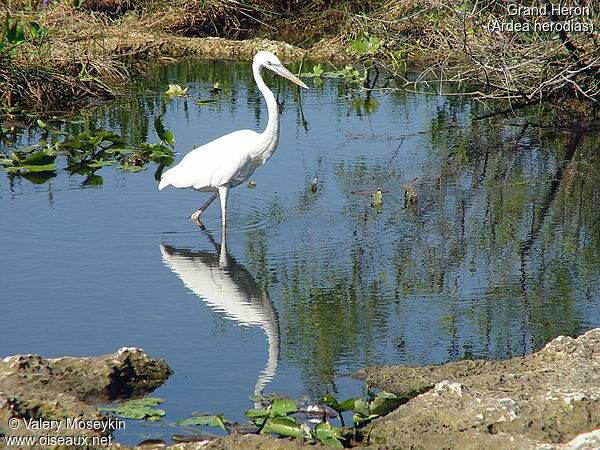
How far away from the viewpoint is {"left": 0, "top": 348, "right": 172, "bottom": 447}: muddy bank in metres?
4.43

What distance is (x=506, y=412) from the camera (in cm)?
432

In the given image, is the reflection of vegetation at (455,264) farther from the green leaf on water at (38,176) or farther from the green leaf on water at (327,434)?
the green leaf on water at (38,176)

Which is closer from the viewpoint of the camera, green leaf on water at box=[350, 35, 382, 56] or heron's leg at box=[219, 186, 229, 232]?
heron's leg at box=[219, 186, 229, 232]

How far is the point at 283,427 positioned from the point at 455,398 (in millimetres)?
739

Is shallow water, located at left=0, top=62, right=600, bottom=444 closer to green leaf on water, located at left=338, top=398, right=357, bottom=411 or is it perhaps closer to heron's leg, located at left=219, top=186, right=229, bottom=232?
heron's leg, located at left=219, top=186, right=229, bottom=232

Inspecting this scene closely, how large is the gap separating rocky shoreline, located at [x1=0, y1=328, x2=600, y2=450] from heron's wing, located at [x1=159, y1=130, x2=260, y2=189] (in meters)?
3.02

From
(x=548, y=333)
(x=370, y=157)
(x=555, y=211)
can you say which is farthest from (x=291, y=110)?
(x=548, y=333)

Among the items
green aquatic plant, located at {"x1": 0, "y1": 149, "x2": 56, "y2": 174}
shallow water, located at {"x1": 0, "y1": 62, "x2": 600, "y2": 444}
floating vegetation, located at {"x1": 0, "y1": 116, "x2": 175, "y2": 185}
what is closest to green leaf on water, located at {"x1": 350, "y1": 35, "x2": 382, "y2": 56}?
shallow water, located at {"x1": 0, "y1": 62, "x2": 600, "y2": 444}

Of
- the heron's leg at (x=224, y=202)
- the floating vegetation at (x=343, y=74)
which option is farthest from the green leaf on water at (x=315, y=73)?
the heron's leg at (x=224, y=202)

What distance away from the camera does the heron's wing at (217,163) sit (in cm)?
815

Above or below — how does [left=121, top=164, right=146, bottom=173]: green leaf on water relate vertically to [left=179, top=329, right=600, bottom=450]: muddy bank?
above

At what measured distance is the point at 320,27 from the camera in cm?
1770

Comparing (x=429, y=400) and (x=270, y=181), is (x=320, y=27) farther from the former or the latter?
(x=429, y=400)

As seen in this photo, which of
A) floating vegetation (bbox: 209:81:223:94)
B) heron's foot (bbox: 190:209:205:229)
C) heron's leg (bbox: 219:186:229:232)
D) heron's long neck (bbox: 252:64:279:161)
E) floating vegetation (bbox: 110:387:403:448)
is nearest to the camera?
floating vegetation (bbox: 110:387:403:448)
